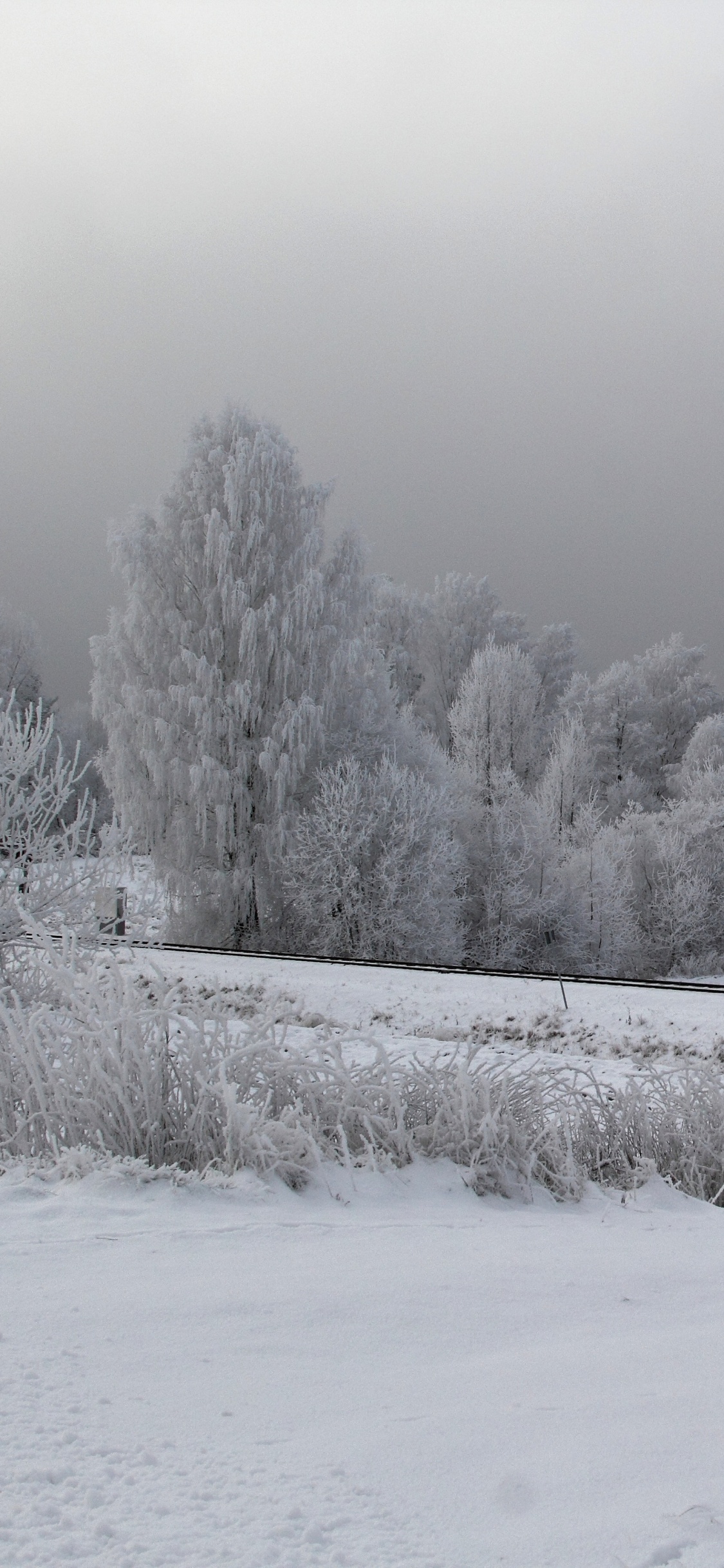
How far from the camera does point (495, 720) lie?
30.0m

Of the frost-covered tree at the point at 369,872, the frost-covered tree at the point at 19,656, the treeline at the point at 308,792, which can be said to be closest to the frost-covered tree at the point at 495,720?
the treeline at the point at 308,792

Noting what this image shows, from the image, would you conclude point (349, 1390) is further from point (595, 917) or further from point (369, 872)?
point (595, 917)

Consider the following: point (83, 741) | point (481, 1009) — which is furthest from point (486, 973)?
point (83, 741)

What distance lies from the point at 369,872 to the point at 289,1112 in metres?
17.6

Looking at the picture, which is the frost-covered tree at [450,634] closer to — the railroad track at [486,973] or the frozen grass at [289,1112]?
the railroad track at [486,973]

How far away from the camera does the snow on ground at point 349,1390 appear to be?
1532 millimetres

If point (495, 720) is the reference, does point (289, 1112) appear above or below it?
below

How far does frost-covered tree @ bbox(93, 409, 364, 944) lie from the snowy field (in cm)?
1802

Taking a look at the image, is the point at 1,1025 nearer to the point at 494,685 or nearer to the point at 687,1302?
the point at 687,1302

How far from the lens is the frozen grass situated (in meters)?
3.68

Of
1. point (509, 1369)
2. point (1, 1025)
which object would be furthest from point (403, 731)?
point (509, 1369)

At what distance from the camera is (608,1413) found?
1.91 m

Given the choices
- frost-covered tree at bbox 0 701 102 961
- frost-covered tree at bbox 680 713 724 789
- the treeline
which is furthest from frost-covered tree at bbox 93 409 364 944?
frost-covered tree at bbox 680 713 724 789

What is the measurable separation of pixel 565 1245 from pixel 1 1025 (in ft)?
13.5
